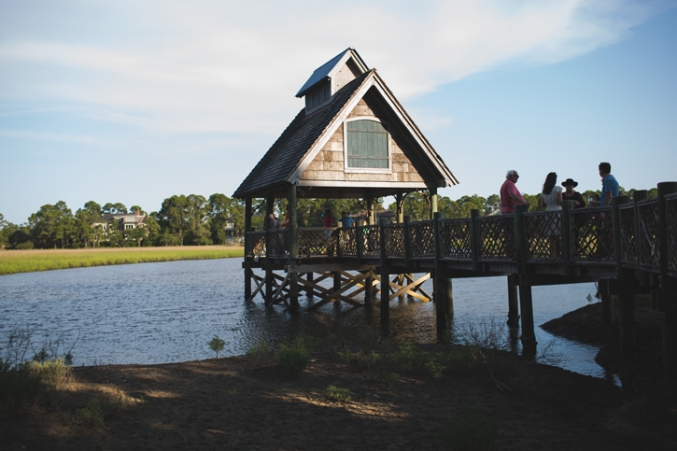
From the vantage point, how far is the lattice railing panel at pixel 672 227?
707cm

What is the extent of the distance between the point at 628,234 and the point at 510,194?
4.00 m

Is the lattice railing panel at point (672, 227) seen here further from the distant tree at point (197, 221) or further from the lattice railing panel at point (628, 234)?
the distant tree at point (197, 221)

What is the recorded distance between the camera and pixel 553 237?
10883mm

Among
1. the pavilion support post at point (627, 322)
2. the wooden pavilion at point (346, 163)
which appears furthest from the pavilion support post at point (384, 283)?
the pavilion support post at point (627, 322)

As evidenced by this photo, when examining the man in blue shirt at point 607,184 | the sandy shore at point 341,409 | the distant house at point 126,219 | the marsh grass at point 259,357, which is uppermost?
the distant house at point 126,219

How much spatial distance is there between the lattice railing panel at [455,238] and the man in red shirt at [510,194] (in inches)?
36.2

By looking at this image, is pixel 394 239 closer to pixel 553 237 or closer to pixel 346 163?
pixel 346 163

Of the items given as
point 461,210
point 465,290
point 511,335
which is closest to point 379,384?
point 511,335

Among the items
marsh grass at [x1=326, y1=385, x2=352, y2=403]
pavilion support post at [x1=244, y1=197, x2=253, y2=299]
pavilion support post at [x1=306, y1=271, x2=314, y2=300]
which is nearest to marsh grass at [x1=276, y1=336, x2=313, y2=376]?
marsh grass at [x1=326, y1=385, x2=352, y2=403]

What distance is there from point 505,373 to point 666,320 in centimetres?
251

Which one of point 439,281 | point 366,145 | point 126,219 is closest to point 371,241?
point 366,145

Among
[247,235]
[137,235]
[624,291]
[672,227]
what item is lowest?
[624,291]

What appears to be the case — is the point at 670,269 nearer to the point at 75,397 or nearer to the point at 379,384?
the point at 379,384

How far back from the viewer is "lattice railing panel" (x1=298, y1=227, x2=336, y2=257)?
65.8 ft
